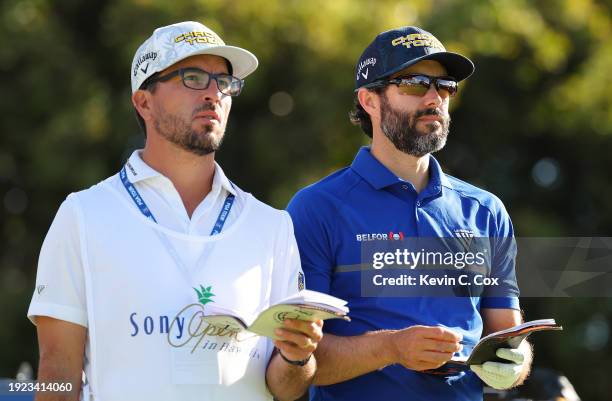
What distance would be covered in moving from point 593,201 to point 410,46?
883 centimetres

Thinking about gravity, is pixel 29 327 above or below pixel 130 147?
below

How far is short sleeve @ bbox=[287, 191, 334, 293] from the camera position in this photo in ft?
14.7

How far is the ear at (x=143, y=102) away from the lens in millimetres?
4344

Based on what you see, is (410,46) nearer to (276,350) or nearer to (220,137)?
(220,137)

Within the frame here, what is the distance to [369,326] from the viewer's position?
448cm

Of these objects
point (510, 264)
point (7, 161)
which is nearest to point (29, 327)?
point (7, 161)

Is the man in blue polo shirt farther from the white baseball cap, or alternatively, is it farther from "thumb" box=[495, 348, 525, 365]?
the white baseball cap

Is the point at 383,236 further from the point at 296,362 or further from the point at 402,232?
the point at 296,362

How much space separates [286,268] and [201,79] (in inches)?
30.0

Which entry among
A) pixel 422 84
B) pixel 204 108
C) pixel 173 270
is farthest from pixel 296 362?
pixel 422 84

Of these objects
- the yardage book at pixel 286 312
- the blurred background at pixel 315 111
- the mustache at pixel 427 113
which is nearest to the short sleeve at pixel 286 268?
the yardage book at pixel 286 312

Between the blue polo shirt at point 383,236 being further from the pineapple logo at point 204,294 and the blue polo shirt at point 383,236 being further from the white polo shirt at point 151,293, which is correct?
the pineapple logo at point 204,294

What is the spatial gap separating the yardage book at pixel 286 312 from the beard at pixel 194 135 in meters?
0.64

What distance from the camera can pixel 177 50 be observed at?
4.21m
